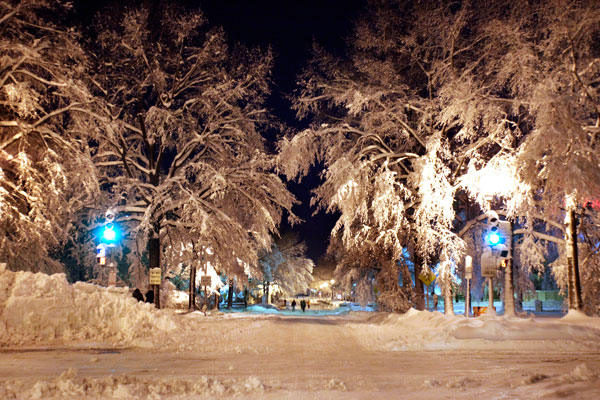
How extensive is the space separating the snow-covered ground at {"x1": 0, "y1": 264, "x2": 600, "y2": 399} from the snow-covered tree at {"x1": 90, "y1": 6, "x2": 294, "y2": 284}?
7.36 metres

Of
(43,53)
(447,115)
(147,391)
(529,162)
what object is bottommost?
(147,391)

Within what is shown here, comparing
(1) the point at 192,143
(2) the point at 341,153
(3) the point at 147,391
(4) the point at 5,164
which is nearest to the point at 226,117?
(1) the point at 192,143

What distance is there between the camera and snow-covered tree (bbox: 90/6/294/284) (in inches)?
934

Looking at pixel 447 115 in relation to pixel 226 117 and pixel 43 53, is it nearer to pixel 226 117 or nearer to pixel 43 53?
pixel 226 117

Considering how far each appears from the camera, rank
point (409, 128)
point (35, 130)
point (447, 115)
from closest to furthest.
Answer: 1. point (35, 130)
2. point (447, 115)
3. point (409, 128)

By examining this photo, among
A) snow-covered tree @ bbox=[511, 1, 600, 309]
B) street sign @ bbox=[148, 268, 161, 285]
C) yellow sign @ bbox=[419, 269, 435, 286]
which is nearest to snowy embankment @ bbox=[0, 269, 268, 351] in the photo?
street sign @ bbox=[148, 268, 161, 285]

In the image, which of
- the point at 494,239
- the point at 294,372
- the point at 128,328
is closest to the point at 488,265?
the point at 494,239

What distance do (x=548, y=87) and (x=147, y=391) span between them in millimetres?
15466

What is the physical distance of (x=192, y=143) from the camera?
88.6 ft

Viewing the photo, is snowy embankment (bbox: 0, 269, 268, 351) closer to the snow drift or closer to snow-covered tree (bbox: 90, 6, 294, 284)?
the snow drift

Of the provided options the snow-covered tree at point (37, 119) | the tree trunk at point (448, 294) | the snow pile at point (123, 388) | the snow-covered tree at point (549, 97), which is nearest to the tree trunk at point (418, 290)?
the tree trunk at point (448, 294)

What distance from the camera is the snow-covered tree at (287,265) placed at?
2375 inches

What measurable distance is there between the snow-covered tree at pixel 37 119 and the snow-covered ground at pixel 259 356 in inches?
193

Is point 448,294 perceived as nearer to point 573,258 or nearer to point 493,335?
point 573,258
